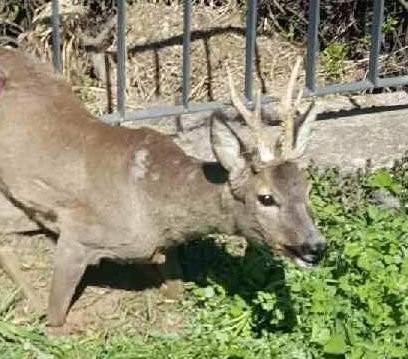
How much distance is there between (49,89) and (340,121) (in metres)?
1.90

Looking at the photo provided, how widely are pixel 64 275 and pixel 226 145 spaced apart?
3.57ft

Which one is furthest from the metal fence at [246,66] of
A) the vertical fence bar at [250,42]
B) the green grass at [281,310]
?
the green grass at [281,310]

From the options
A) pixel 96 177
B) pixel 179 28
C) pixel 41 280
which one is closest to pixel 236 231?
pixel 96 177

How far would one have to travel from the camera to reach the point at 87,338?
6.51 metres

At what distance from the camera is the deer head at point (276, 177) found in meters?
6.01

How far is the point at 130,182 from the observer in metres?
6.46

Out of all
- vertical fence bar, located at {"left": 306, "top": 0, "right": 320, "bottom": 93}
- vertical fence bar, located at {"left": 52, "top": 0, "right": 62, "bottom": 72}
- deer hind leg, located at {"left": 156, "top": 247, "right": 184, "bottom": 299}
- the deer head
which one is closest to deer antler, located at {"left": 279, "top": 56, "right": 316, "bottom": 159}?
the deer head

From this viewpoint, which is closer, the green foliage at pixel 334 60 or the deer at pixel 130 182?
the deer at pixel 130 182

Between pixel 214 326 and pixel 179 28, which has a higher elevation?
pixel 179 28

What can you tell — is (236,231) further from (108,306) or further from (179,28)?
(179,28)

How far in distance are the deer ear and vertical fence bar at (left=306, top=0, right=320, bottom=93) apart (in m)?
1.66

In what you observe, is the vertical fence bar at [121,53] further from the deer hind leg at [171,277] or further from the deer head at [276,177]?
the deer head at [276,177]

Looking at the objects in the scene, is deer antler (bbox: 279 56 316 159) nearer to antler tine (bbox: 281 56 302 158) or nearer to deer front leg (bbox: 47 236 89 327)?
antler tine (bbox: 281 56 302 158)

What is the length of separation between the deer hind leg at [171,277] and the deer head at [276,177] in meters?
0.86
